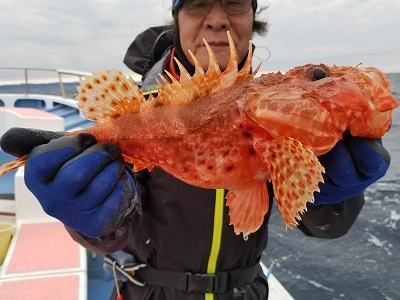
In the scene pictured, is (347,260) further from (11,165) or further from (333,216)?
(11,165)

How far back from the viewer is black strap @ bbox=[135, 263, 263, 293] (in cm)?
289

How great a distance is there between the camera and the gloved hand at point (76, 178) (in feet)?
6.39

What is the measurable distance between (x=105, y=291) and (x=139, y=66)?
2.89m

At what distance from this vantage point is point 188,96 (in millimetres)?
Result: 2133

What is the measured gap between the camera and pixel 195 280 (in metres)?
2.89

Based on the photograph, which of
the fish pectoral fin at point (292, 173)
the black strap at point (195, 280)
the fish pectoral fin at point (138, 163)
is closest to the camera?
the fish pectoral fin at point (292, 173)

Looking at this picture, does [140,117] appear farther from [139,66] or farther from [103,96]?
[139,66]

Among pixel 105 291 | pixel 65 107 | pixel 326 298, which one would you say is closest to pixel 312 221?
pixel 105 291

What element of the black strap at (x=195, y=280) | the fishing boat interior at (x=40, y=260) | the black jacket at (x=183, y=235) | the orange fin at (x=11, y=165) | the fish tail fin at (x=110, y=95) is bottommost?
the fishing boat interior at (x=40, y=260)

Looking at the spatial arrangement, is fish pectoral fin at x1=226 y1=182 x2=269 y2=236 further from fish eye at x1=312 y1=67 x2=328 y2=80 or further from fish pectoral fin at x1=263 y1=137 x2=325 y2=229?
fish eye at x1=312 y1=67 x2=328 y2=80

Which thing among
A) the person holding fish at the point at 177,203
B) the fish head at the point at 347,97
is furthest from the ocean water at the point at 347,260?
the fish head at the point at 347,97

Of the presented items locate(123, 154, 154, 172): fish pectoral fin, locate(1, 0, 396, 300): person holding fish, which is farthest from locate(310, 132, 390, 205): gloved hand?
locate(123, 154, 154, 172): fish pectoral fin

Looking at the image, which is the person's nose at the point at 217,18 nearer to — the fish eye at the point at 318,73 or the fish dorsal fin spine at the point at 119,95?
the fish dorsal fin spine at the point at 119,95

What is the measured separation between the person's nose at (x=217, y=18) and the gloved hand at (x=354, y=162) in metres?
1.60
